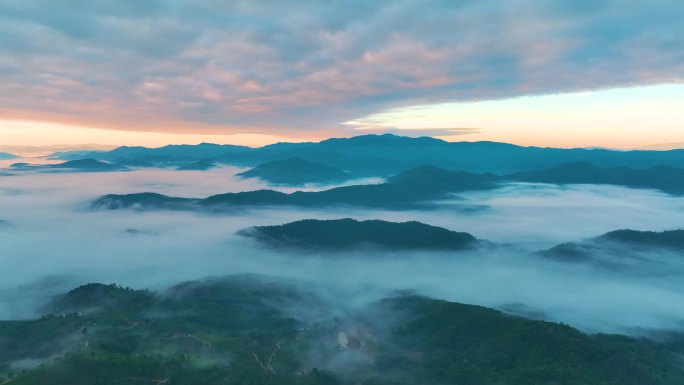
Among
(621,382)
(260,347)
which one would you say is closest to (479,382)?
(621,382)

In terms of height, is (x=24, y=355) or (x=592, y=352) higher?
(x=592, y=352)

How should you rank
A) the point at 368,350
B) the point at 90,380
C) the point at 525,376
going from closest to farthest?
the point at 90,380 < the point at 525,376 < the point at 368,350

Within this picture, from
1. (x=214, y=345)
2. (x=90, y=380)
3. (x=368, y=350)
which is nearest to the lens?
(x=90, y=380)

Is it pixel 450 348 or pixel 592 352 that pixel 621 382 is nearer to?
pixel 592 352

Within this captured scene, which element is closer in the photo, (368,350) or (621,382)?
(621,382)

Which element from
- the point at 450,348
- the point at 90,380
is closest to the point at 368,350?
the point at 450,348

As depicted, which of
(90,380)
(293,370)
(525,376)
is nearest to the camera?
(90,380)

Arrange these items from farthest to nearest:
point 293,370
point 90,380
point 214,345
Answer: point 214,345 → point 293,370 → point 90,380

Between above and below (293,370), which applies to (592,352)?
above

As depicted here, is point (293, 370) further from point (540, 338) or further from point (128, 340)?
point (540, 338)
